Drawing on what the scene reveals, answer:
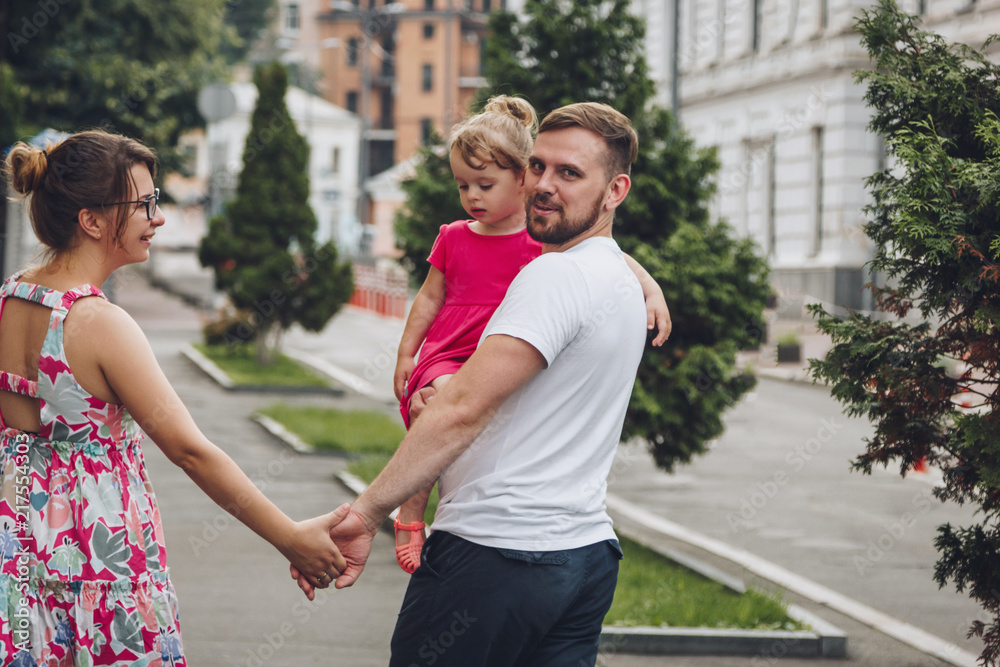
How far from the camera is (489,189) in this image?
140 inches

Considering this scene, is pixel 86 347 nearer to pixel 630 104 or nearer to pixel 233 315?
pixel 630 104

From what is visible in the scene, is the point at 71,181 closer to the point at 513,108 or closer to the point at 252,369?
the point at 513,108

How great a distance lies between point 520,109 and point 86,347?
4.80 ft

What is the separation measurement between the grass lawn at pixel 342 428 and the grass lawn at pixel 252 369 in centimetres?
247

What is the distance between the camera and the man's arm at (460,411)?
2629mm

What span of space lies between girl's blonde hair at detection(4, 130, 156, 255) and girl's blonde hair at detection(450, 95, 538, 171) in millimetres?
957

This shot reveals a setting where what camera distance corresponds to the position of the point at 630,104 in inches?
320

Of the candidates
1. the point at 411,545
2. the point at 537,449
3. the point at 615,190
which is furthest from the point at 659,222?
the point at 537,449

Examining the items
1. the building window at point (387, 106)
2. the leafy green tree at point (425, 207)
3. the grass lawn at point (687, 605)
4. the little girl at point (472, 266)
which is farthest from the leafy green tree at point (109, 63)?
the building window at point (387, 106)

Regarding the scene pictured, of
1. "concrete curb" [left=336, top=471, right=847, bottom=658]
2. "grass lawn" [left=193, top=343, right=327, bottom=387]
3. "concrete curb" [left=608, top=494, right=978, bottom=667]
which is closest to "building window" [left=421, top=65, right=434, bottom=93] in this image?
"grass lawn" [left=193, top=343, right=327, bottom=387]

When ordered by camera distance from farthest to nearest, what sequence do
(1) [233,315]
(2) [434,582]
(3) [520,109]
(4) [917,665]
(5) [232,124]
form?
(5) [232,124] < (1) [233,315] < (4) [917,665] < (3) [520,109] < (2) [434,582]

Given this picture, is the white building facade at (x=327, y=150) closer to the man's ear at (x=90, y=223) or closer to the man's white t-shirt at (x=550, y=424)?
the man's ear at (x=90, y=223)

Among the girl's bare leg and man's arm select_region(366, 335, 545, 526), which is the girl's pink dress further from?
man's arm select_region(366, 335, 545, 526)

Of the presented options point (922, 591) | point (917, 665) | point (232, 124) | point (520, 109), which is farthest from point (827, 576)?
point (232, 124)
